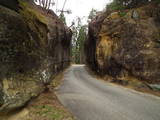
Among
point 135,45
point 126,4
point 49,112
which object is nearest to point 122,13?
point 126,4

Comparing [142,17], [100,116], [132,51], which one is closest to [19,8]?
[100,116]

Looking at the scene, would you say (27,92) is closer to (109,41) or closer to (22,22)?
(22,22)

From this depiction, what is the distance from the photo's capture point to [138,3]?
13.9 m

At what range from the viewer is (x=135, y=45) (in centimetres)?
1183

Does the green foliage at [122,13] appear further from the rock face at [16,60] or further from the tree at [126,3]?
the rock face at [16,60]

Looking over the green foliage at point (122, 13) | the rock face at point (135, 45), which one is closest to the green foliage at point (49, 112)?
the rock face at point (135, 45)

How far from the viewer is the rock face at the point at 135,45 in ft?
35.5

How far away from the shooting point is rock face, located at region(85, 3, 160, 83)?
1084 cm

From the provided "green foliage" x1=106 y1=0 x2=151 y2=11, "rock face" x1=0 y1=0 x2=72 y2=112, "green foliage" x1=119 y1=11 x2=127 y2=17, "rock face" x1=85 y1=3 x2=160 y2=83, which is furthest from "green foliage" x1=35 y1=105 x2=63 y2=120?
"green foliage" x1=106 y1=0 x2=151 y2=11

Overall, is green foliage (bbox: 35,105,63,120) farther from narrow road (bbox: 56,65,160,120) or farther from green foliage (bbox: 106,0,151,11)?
green foliage (bbox: 106,0,151,11)

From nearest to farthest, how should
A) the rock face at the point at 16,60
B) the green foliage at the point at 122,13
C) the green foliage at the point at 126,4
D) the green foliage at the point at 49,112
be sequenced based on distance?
the rock face at the point at 16,60 → the green foliage at the point at 49,112 → the green foliage at the point at 122,13 → the green foliage at the point at 126,4

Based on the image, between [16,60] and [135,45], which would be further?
[135,45]

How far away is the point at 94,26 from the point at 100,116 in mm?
15429

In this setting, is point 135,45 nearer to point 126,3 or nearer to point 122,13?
point 122,13
